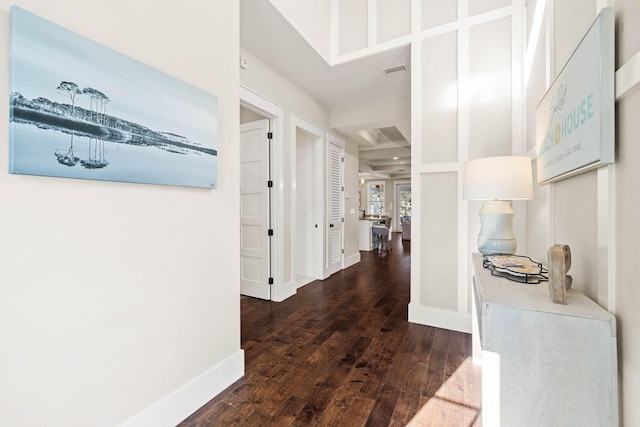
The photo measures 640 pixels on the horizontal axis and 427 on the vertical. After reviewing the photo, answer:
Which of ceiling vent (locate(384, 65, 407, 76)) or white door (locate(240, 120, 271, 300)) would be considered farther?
white door (locate(240, 120, 271, 300))

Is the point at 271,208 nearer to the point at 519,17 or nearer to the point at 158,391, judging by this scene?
the point at 158,391

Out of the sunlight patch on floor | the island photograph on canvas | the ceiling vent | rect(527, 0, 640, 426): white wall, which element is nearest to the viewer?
rect(527, 0, 640, 426): white wall

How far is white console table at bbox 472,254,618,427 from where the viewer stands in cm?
93

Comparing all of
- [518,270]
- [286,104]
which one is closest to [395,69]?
Answer: [286,104]

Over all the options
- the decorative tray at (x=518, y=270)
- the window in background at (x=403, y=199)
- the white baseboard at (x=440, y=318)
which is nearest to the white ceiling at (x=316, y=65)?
the decorative tray at (x=518, y=270)

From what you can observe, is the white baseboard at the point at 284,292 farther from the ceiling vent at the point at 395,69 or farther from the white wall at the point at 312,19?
the ceiling vent at the point at 395,69

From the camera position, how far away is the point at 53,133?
103cm

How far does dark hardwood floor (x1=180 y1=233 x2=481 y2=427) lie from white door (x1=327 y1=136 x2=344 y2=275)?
58.8 inches

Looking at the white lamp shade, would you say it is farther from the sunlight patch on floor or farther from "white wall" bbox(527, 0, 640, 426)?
the sunlight patch on floor

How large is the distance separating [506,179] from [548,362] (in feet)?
3.52

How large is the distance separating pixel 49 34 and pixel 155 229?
0.85m

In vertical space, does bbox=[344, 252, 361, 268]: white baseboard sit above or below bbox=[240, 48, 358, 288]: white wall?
below

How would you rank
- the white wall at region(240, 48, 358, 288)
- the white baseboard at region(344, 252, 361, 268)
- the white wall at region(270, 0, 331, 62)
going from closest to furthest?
the white wall at region(270, 0, 331, 62) < the white wall at region(240, 48, 358, 288) < the white baseboard at region(344, 252, 361, 268)

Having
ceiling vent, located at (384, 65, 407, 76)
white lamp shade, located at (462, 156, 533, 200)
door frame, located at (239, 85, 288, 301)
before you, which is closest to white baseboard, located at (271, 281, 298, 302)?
door frame, located at (239, 85, 288, 301)
